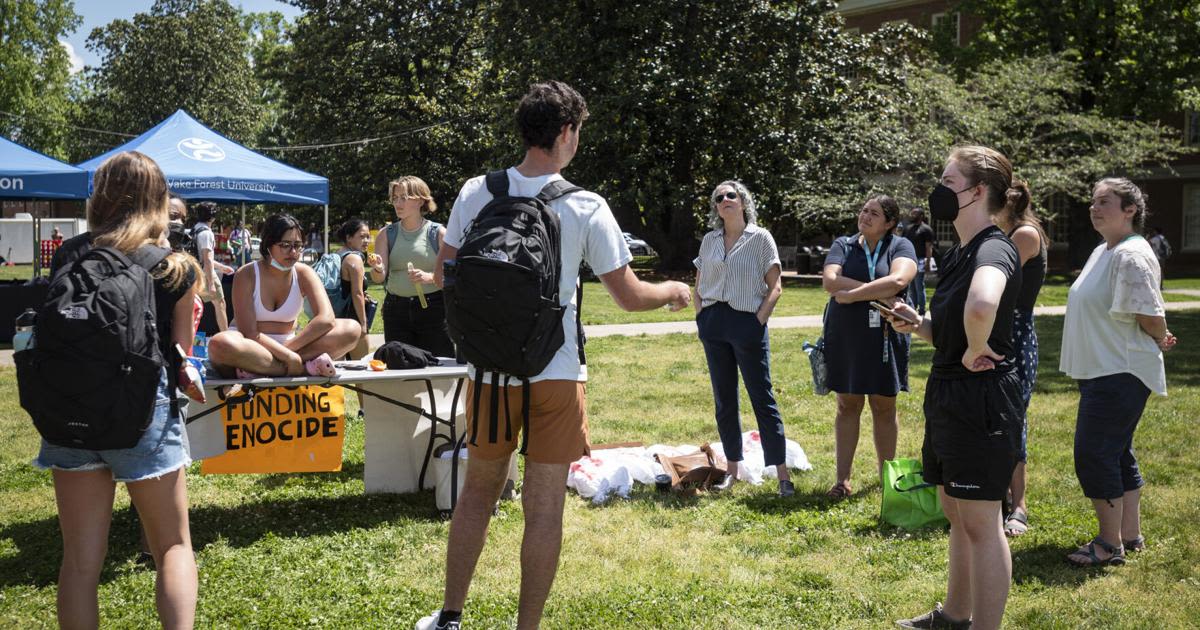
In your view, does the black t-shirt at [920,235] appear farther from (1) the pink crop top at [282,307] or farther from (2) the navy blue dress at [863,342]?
(1) the pink crop top at [282,307]

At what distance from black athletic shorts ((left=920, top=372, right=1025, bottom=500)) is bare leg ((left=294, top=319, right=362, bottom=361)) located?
3.45 meters

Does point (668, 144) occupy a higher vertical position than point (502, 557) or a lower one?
higher

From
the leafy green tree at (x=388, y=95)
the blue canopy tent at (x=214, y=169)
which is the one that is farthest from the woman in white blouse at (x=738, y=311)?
the leafy green tree at (x=388, y=95)

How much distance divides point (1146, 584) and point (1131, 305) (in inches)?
51.4

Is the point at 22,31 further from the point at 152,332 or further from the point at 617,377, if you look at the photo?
the point at 152,332

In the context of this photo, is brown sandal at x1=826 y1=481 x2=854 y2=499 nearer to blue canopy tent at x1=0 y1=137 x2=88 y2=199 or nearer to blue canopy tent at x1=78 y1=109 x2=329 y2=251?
blue canopy tent at x1=78 y1=109 x2=329 y2=251

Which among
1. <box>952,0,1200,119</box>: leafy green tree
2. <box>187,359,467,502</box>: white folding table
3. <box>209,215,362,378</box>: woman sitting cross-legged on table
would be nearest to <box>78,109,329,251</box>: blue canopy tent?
<box>209,215,362,378</box>: woman sitting cross-legged on table

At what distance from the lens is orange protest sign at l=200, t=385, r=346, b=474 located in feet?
18.4

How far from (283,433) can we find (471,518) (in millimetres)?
2505

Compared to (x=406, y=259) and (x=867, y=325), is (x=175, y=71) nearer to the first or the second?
(x=406, y=259)

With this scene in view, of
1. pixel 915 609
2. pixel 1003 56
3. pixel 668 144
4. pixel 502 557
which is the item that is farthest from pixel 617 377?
pixel 1003 56

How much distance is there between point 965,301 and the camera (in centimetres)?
344

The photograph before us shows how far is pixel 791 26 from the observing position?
A: 82.2 ft

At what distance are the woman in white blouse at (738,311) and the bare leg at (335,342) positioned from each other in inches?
83.8
